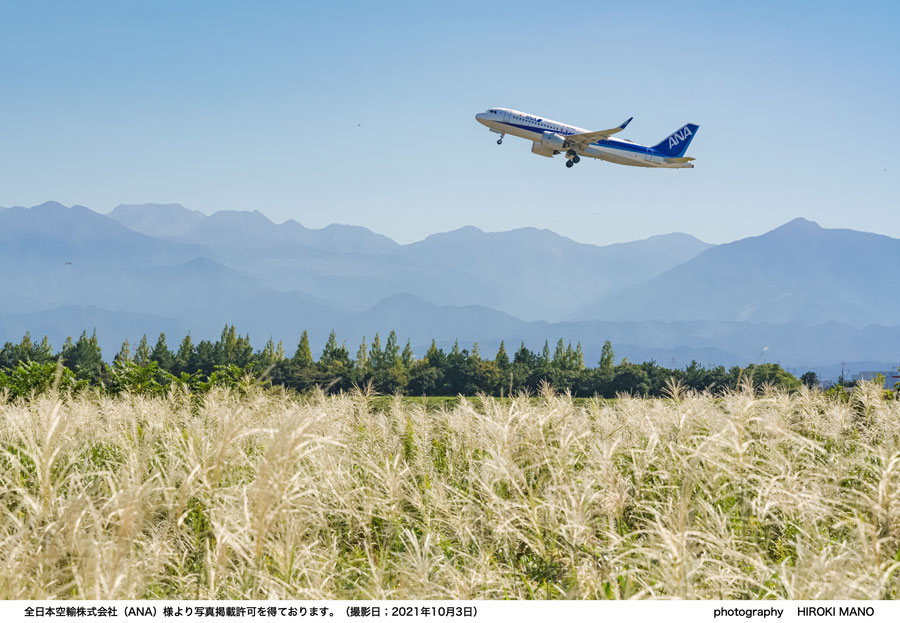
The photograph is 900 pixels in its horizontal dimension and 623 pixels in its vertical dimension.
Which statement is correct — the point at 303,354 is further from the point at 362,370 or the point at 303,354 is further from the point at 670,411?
the point at 670,411

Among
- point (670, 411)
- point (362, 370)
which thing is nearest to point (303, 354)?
point (362, 370)

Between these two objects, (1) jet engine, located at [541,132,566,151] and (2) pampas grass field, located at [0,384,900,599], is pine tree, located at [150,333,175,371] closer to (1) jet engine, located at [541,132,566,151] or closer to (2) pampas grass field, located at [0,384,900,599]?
(1) jet engine, located at [541,132,566,151]

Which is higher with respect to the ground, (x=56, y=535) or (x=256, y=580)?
(x=56, y=535)

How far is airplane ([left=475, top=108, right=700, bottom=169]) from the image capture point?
51.2 metres

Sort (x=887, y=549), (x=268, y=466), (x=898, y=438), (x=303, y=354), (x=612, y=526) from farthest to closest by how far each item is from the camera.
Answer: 1. (x=303, y=354)
2. (x=898, y=438)
3. (x=612, y=526)
4. (x=887, y=549)
5. (x=268, y=466)

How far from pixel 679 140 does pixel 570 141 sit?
26048 mm

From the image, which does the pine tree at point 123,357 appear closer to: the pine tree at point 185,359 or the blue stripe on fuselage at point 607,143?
the pine tree at point 185,359

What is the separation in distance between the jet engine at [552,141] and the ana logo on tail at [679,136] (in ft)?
88.0

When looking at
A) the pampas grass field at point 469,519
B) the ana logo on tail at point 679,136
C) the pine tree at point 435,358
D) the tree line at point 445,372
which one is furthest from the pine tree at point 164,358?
the pampas grass field at point 469,519

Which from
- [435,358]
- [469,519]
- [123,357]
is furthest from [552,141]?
[469,519]

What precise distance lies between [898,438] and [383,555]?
6.17 metres

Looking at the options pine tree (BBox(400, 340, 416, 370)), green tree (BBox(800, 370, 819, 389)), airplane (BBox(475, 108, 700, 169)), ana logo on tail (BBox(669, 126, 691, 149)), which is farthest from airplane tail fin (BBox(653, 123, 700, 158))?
green tree (BBox(800, 370, 819, 389))

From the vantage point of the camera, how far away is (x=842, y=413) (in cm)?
882

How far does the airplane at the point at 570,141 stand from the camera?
51188 mm
